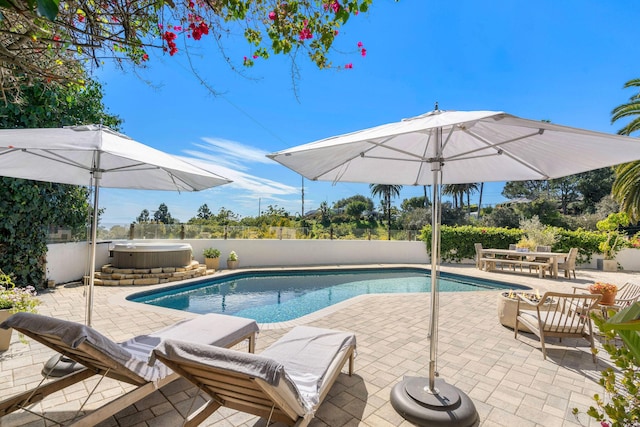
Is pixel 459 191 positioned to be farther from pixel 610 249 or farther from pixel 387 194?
pixel 610 249

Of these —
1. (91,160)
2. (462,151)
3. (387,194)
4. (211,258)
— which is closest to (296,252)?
(211,258)

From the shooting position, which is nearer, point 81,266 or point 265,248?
point 81,266

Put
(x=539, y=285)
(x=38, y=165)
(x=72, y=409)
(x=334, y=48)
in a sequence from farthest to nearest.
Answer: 1. (x=539, y=285)
2. (x=38, y=165)
3. (x=334, y=48)
4. (x=72, y=409)

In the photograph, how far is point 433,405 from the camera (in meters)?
2.47

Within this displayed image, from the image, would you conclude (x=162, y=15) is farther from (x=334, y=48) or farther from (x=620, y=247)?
(x=620, y=247)

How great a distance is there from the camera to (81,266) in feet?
26.5

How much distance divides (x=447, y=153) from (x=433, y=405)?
2547 mm

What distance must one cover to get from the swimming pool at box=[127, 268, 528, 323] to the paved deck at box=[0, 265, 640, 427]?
1.55 m

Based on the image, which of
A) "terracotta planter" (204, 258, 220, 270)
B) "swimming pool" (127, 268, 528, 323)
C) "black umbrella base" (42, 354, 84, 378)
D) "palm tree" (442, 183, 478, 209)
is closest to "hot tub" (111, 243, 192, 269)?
"swimming pool" (127, 268, 528, 323)

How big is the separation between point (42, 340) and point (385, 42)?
8.43m

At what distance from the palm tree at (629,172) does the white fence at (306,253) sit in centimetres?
207

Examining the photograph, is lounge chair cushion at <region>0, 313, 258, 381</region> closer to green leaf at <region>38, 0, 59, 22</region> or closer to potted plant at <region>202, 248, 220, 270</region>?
green leaf at <region>38, 0, 59, 22</region>

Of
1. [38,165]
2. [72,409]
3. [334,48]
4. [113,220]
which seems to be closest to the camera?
[72,409]

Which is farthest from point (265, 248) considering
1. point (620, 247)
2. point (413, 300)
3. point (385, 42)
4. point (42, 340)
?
point (620, 247)
